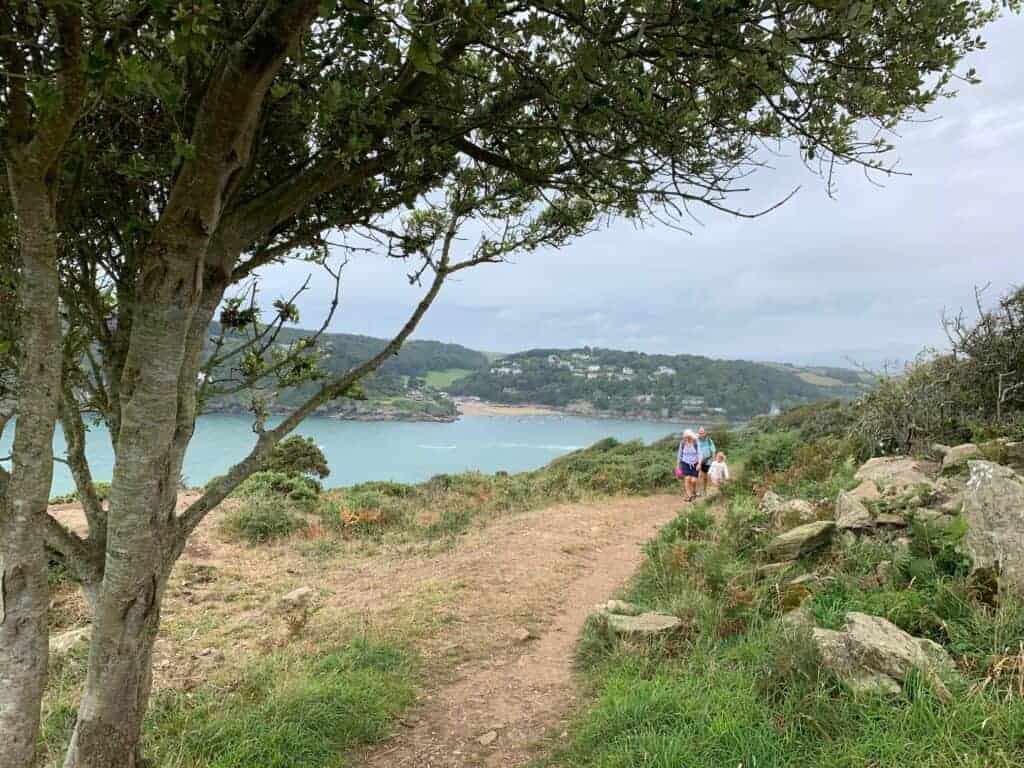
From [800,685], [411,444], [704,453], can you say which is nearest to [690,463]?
[704,453]

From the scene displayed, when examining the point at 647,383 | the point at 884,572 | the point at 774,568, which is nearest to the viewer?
the point at 884,572

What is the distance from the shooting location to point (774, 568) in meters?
5.58

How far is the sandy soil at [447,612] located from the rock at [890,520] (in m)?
3.15

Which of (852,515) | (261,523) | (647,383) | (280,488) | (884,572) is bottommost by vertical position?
(261,523)

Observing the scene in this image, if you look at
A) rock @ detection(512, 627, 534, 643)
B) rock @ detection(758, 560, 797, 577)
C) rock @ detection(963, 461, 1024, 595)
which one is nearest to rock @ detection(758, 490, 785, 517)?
rock @ detection(758, 560, 797, 577)

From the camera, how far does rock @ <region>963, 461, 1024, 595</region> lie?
12.7 ft

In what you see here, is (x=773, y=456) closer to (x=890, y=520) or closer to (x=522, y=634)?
(x=890, y=520)

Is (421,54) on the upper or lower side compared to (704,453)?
upper

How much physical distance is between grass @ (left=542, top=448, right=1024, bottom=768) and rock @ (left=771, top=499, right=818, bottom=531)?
118cm

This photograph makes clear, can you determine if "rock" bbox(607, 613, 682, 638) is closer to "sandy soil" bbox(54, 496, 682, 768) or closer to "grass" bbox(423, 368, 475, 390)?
"sandy soil" bbox(54, 496, 682, 768)

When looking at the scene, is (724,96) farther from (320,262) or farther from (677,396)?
(677,396)

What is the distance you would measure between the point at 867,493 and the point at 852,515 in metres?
0.96

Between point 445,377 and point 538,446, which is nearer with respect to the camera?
point 538,446

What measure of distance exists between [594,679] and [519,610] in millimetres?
2219
